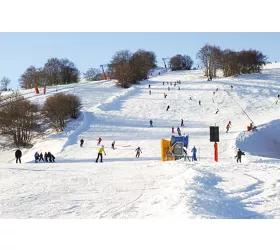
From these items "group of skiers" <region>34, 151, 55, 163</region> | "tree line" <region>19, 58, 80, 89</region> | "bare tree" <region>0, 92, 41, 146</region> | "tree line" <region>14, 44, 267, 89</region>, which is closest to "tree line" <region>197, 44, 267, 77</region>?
"tree line" <region>14, 44, 267, 89</region>

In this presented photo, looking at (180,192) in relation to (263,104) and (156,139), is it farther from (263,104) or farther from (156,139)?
(263,104)

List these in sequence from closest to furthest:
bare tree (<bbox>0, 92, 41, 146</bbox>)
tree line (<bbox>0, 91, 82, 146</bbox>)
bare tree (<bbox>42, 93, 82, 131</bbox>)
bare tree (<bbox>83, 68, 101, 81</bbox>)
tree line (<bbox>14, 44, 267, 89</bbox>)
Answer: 1. bare tree (<bbox>0, 92, 41, 146</bbox>)
2. tree line (<bbox>0, 91, 82, 146</bbox>)
3. bare tree (<bbox>42, 93, 82, 131</bbox>)
4. tree line (<bbox>14, 44, 267, 89</bbox>)
5. bare tree (<bbox>83, 68, 101, 81</bbox>)

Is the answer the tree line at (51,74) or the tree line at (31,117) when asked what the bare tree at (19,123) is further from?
the tree line at (51,74)

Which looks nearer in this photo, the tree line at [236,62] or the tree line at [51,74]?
the tree line at [236,62]

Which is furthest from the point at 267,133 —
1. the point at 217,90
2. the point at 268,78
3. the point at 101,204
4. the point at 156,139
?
the point at 268,78

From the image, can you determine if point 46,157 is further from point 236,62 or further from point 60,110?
point 236,62

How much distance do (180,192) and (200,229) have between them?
3.38 m

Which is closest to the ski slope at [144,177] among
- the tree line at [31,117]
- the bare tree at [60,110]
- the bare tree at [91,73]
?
the bare tree at [60,110]

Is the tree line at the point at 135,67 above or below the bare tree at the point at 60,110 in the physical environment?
above

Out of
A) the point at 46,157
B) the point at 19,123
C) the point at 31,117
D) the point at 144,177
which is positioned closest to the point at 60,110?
the point at 31,117

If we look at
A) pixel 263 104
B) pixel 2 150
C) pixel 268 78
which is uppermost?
pixel 268 78

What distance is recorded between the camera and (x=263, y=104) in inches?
1982

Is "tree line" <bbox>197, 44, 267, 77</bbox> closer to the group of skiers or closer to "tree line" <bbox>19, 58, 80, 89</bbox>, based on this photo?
"tree line" <bbox>19, 58, 80, 89</bbox>

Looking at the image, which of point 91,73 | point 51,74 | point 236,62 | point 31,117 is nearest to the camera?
point 31,117
